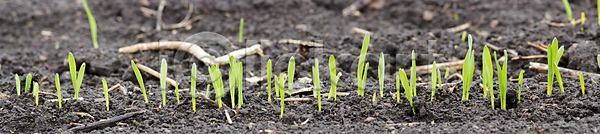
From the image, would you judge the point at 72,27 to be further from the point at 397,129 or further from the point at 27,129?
the point at 397,129

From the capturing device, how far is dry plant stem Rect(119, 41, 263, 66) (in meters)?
2.91

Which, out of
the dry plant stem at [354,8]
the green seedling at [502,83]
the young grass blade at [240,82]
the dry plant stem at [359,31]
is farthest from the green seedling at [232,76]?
the dry plant stem at [354,8]

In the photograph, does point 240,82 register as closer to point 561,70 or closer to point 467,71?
point 467,71

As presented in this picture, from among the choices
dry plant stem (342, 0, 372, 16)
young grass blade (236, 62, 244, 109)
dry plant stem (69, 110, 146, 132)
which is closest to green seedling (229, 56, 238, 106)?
young grass blade (236, 62, 244, 109)

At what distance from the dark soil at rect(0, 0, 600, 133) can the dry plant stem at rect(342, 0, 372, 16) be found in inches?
2.7

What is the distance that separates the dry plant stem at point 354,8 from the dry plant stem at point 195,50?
134 cm

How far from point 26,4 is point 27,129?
2880 millimetres

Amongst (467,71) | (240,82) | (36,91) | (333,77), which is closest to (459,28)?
(467,71)

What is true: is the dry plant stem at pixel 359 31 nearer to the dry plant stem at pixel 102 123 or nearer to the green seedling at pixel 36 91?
the dry plant stem at pixel 102 123

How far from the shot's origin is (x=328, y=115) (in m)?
2.08

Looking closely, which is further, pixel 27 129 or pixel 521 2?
pixel 521 2

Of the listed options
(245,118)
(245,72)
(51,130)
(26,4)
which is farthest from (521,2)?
(26,4)

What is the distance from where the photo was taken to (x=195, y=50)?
303 cm

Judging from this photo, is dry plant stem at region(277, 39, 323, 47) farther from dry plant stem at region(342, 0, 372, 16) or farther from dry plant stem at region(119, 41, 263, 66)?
dry plant stem at region(342, 0, 372, 16)
